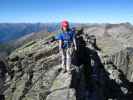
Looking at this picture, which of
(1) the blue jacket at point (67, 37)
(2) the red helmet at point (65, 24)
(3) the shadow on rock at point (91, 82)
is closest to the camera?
(2) the red helmet at point (65, 24)

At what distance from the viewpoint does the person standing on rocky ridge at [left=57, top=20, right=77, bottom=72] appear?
28.8m

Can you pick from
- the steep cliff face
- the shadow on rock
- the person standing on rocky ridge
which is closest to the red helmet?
the person standing on rocky ridge

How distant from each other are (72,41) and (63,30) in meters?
1.57

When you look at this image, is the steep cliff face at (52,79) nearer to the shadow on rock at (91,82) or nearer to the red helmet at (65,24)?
the shadow on rock at (91,82)

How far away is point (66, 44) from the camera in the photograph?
96.4ft

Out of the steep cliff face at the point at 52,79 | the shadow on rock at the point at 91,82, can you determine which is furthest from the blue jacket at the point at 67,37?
the shadow on rock at the point at 91,82

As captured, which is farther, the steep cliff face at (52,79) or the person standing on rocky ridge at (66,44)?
the person standing on rocky ridge at (66,44)

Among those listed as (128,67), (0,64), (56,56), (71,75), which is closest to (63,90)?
(71,75)

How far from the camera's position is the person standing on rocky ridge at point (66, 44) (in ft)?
94.3

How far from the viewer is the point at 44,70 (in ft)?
107

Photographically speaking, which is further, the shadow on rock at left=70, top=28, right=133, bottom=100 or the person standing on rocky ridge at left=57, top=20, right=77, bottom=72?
the shadow on rock at left=70, top=28, right=133, bottom=100

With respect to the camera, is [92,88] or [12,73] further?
[12,73]

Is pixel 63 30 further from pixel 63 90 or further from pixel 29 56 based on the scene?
pixel 29 56

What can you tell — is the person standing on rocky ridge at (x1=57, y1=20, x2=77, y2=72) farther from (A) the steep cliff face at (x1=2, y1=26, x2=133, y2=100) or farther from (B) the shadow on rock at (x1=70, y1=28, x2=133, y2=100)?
(B) the shadow on rock at (x1=70, y1=28, x2=133, y2=100)
